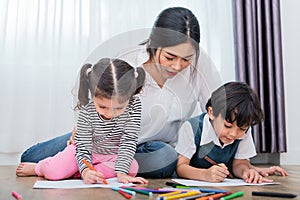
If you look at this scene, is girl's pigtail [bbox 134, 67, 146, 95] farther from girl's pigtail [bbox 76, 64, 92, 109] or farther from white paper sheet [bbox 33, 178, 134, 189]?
white paper sheet [bbox 33, 178, 134, 189]

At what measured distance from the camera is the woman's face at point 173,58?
1.13 meters

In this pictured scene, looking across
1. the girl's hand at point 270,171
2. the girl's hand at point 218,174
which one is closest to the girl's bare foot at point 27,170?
the girl's hand at point 218,174

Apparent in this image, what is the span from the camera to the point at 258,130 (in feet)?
6.53

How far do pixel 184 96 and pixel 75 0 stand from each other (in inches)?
34.4

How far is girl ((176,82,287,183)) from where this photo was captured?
1.24 m

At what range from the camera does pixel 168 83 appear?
1.21 meters

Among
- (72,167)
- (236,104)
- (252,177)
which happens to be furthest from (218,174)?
(72,167)

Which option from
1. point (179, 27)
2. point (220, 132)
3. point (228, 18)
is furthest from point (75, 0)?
point (220, 132)

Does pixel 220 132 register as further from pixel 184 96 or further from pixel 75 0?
pixel 75 0

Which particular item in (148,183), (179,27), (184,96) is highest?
(179,27)

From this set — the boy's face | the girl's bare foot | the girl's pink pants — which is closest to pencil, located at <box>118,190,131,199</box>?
the girl's pink pants

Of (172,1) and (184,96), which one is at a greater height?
(172,1)

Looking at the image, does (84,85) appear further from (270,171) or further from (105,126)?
(270,171)

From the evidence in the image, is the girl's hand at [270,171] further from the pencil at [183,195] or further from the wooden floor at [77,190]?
the pencil at [183,195]
